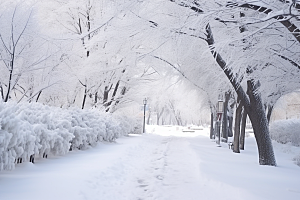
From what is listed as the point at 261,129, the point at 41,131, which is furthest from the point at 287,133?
the point at 41,131

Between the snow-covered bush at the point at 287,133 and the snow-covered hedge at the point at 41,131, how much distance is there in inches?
577

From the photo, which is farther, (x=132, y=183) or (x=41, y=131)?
(x=41, y=131)

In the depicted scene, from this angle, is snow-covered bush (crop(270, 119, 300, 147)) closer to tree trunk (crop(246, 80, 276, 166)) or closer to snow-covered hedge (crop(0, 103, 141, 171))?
tree trunk (crop(246, 80, 276, 166))

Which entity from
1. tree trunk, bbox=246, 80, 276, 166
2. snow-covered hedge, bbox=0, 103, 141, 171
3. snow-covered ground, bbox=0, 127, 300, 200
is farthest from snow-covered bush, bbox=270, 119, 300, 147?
snow-covered ground, bbox=0, 127, 300, 200

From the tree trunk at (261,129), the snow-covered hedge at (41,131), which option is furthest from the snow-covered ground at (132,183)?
the tree trunk at (261,129)

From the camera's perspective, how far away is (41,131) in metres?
7.18

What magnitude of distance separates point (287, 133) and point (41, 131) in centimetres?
2066

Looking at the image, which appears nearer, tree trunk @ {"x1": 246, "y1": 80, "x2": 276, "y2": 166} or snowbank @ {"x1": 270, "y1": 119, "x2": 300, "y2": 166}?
tree trunk @ {"x1": 246, "y1": 80, "x2": 276, "y2": 166}

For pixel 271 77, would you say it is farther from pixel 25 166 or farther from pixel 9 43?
pixel 9 43

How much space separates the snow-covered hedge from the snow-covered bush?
1465 cm

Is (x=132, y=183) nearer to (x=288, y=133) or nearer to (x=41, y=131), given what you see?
(x=41, y=131)

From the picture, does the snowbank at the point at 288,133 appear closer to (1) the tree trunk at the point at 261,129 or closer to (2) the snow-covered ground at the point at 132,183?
(1) the tree trunk at the point at 261,129

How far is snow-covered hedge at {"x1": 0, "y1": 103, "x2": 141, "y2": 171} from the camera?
17.4ft

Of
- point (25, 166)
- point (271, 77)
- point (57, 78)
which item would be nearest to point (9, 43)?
point (57, 78)
